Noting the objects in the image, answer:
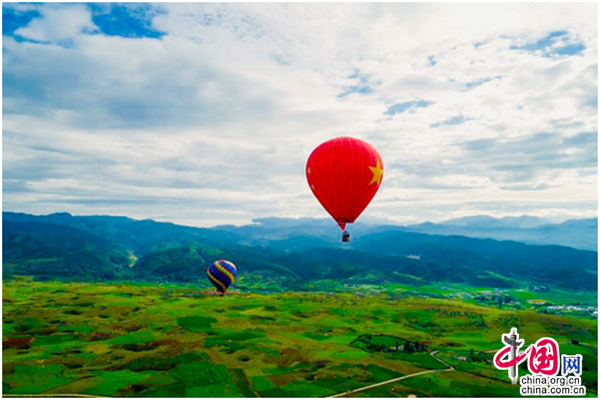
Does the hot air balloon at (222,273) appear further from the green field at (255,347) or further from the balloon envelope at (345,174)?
the balloon envelope at (345,174)

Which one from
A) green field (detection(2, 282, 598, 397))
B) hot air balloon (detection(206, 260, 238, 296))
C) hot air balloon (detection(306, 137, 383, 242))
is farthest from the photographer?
hot air balloon (detection(206, 260, 238, 296))

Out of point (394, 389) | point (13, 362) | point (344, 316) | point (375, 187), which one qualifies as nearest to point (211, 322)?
point (344, 316)

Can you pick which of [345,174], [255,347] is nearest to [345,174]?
[345,174]

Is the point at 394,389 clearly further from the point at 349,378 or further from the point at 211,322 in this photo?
the point at 211,322

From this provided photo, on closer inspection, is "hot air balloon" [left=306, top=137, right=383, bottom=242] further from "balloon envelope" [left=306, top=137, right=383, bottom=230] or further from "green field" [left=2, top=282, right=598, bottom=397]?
"green field" [left=2, top=282, right=598, bottom=397]

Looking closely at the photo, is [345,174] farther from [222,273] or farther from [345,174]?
[222,273]

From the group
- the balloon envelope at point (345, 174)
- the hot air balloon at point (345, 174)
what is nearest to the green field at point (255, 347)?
the hot air balloon at point (345, 174)

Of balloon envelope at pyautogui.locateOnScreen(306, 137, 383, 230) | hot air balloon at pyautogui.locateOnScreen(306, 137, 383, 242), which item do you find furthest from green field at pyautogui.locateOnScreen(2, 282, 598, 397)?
balloon envelope at pyautogui.locateOnScreen(306, 137, 383, 230)
